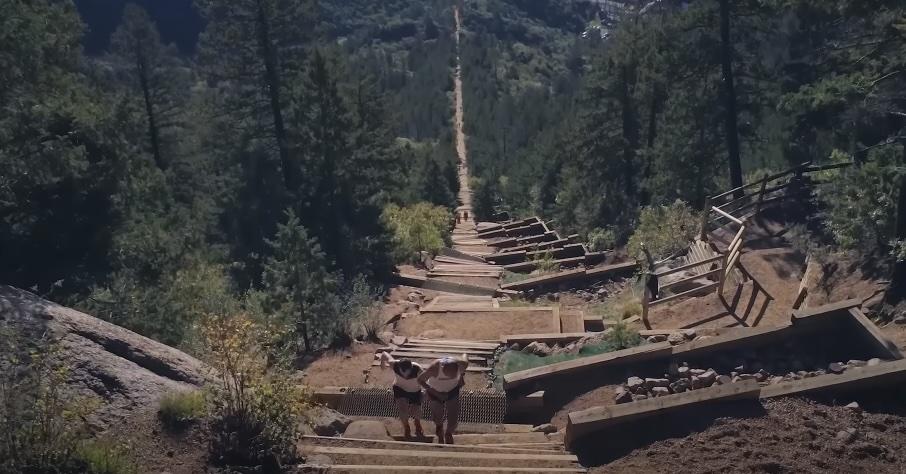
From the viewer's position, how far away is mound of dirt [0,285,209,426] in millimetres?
7254

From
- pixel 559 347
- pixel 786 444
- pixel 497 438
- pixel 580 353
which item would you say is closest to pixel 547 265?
pixel 559 347

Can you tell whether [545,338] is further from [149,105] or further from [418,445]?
[149,105]

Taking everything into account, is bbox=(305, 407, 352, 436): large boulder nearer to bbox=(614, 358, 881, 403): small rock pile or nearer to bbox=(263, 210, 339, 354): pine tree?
bbox=(614, 358, 881, 403): small rock pile

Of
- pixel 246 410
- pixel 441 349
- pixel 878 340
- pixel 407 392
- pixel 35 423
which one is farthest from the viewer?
pixel 441 349

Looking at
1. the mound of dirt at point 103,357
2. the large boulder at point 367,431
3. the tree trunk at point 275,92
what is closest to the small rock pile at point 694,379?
the large boulder at point 367,431

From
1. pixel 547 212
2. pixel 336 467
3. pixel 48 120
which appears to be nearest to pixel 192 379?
pixel 336 467

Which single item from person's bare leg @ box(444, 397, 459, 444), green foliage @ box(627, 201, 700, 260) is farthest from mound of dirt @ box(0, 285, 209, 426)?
green foliage @ box(627, 201, 700, 260)

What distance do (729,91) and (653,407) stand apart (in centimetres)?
1618

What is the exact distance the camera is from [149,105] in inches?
1212

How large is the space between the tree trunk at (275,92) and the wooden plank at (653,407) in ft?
56.9

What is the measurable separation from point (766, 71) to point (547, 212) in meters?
22.3

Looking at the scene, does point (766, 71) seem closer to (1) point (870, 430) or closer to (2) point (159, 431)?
(1) point (870, 430)

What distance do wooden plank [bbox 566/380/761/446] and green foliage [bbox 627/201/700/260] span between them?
1007 centimetres

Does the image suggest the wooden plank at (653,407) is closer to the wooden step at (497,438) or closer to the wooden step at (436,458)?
Answer: the wooden step at (497,438)
